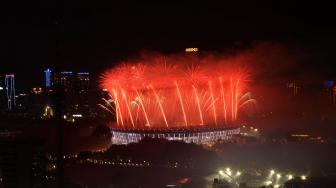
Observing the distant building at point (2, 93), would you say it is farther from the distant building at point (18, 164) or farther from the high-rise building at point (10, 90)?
the distant building at point (18, 164)

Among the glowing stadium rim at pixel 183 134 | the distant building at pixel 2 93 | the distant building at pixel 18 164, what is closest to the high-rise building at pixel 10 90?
the distant building at pixel 2 93

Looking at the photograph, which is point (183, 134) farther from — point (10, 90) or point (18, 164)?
point (10, 90)

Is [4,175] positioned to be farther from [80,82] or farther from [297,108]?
[80,82]

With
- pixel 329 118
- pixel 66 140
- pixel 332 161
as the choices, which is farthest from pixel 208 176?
pixel 329 118

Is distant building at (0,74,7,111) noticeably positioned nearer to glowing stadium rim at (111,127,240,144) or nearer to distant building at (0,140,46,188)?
glowing stadium rim at (111,127,240,144)

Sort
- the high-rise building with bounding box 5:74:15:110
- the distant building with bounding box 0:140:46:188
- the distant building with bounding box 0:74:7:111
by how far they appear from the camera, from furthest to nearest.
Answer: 1. the distant building with bounding box 0:74:7:111
2. the high-rise building with bounding box 5:74:15:110
3. the distant building with bounding box 0:140:46:188

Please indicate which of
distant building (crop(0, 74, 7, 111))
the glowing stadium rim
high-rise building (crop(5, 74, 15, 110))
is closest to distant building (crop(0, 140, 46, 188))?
the glowing stadium rim
